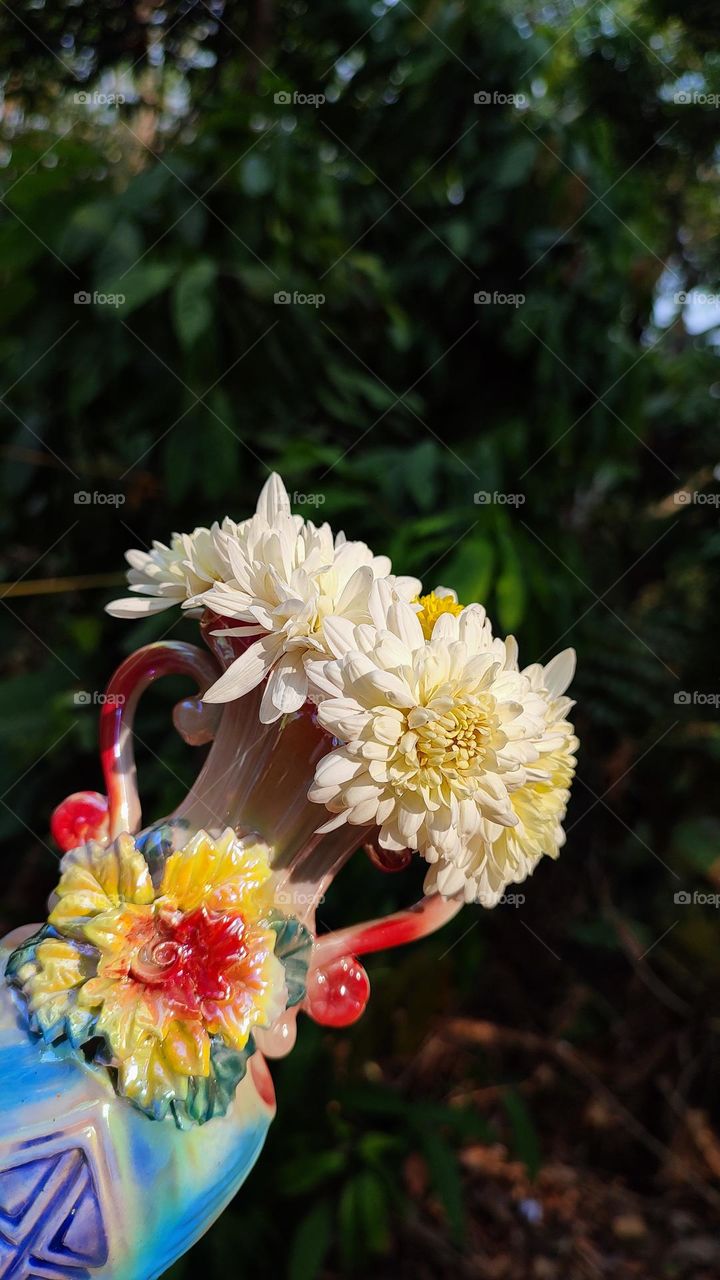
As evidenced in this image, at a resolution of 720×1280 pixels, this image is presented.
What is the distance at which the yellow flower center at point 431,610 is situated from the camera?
520 millimetres

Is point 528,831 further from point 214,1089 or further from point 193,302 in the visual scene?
point 193,302

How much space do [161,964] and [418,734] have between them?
177mm

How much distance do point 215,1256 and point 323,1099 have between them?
0.25m

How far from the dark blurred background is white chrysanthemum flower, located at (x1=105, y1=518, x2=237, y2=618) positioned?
0.60m

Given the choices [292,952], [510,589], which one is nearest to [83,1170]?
[292,952]

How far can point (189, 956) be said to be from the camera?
46cm

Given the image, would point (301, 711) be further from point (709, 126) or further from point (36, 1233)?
point (709, 126)

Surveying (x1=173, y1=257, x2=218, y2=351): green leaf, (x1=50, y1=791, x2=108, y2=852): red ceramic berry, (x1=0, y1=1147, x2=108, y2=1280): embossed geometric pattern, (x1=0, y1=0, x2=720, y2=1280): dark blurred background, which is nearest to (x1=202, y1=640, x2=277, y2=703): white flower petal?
(x1=50, y1=791, x2=108, y2=852): red ceramic berry

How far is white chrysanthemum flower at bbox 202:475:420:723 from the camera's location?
1.58 feet

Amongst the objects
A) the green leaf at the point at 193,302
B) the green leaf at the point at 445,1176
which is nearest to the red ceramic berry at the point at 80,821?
the green leaf at the point at 193,302

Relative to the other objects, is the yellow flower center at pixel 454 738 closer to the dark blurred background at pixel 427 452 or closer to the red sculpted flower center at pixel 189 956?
the red sculpted flower center at pixel 189 956

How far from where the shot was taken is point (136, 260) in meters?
1.27

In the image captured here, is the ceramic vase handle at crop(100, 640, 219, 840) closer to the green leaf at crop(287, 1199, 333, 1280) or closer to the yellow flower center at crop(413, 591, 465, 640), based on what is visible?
the yellow flower center at crop(413, 591, 465, 640)

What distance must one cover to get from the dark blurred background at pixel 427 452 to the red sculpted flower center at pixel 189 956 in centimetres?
71
